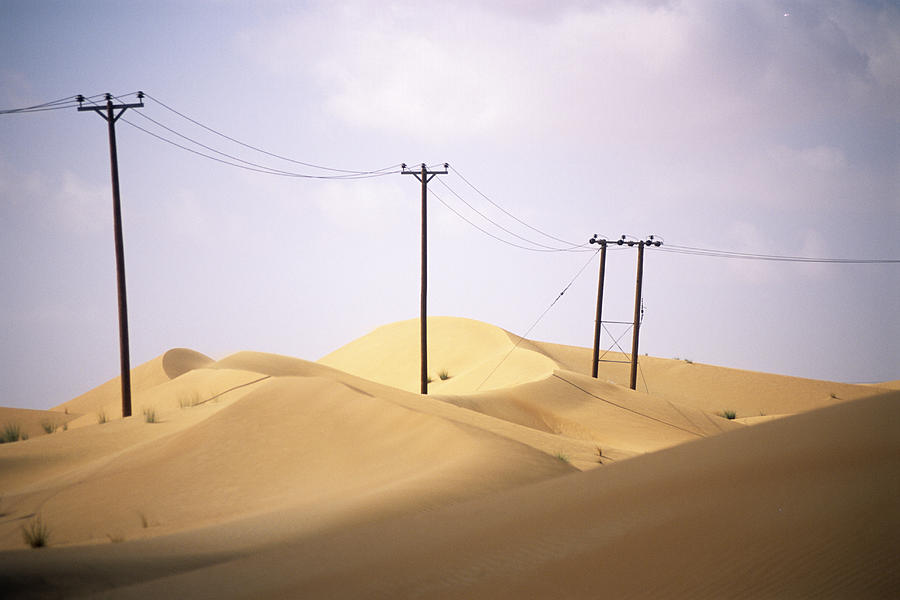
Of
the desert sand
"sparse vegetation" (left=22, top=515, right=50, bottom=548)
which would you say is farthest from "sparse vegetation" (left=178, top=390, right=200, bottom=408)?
"sparse vegetation" (left=22, top=515, right=50, bottom=548)

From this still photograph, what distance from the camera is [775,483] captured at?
20.3 feet

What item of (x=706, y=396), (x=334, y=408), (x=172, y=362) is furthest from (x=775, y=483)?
(x=706, y=396)

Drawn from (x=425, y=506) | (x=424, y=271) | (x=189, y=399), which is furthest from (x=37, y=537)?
(x=424, y=271)

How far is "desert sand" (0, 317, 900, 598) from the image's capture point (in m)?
5.20

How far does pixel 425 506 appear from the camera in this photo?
31.6 feet

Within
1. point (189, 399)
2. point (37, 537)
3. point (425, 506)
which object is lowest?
point (189, 399)

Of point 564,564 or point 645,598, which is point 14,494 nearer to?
point 564,564

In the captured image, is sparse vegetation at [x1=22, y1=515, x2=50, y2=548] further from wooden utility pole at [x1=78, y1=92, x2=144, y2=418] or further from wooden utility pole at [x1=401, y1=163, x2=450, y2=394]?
wooden utility pole at [x1=401, y1=163, x2=450, y2=394]

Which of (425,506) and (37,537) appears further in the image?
(425,506)

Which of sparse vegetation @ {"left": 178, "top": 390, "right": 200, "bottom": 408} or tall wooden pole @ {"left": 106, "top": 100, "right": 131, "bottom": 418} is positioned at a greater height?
tall wooden pole @ {"left": 106, "top": 100, "right": 131, "bottom": 418}

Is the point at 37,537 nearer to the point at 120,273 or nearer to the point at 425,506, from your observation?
the point at 425,506

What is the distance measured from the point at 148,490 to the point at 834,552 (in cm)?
1088

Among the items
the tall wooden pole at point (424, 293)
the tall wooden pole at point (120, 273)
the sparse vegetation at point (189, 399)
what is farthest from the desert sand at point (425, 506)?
the tall wooden pole at point (424, 293)

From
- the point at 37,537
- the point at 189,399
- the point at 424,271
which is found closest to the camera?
the point at 37,537
